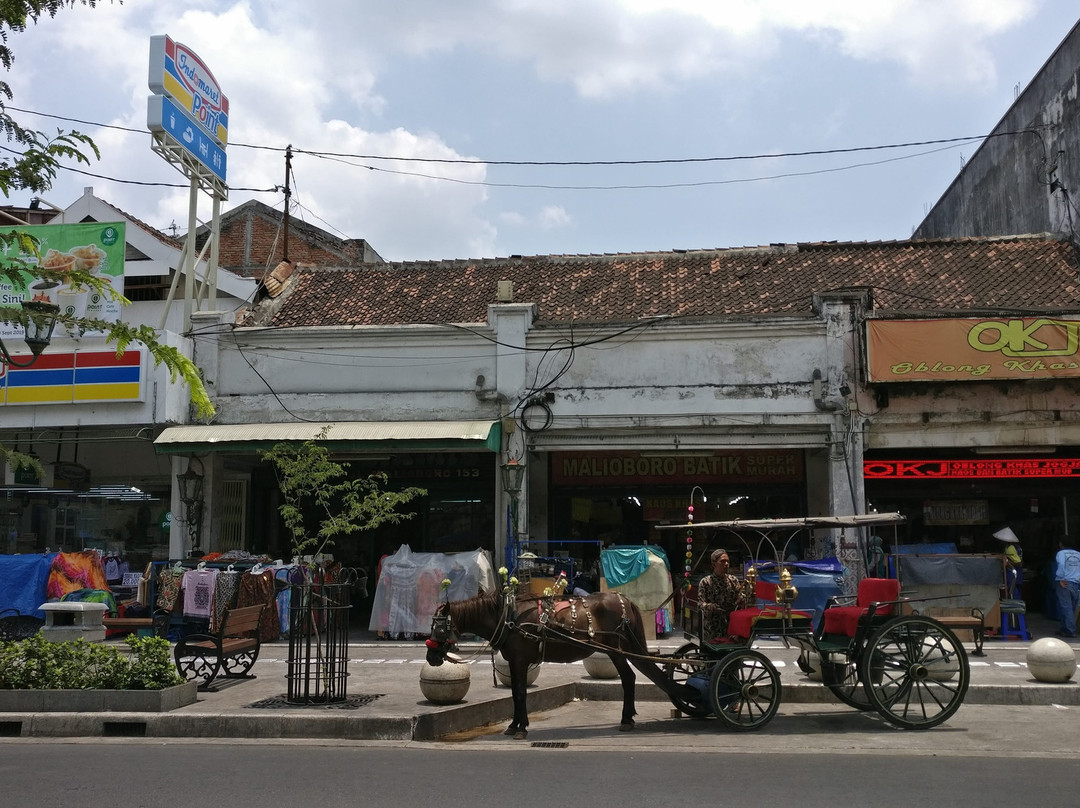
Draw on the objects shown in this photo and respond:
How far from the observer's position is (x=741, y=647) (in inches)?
386

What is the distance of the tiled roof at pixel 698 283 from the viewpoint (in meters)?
19.6

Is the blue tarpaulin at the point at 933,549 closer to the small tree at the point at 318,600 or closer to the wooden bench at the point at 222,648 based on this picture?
the small tree at the point at 318,600

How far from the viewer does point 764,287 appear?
20719 mm

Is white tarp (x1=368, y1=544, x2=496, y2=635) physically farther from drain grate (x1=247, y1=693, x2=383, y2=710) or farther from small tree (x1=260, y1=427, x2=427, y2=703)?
drain grate (x1=247, y1=693, x2=383, y2=710)

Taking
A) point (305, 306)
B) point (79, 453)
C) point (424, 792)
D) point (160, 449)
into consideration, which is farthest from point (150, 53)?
point (424, 792)

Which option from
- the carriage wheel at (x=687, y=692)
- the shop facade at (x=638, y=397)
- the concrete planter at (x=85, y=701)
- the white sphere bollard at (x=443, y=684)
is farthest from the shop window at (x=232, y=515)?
the carriage wheel at (x=687, y=692)

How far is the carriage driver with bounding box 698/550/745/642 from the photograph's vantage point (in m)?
10.6

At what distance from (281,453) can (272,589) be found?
382cm

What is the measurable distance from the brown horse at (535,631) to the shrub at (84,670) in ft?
10.4

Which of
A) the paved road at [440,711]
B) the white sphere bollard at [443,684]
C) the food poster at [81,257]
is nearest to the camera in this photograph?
the paved road at [440,711]

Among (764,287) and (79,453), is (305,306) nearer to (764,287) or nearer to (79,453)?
(79,453)

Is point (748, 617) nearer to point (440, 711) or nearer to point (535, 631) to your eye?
point (535, 631)

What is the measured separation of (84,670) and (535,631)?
16.3 ft

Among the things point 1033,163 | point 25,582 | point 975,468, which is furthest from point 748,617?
point 1033,163
